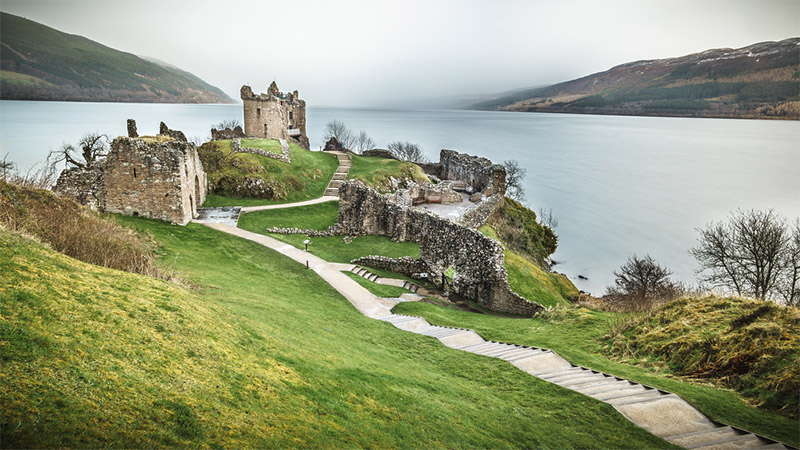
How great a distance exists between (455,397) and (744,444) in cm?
538

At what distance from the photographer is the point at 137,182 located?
25.2 m

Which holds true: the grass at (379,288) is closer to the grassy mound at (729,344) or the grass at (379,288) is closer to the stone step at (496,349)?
the stone step at (496,349)

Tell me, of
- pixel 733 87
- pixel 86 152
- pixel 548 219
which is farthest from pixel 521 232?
pixel 733 87

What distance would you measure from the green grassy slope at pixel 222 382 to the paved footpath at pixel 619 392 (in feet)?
1.62

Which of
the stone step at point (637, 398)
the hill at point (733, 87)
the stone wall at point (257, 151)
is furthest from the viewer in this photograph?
the hill at point (733, 87)

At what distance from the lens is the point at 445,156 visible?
6291 centimetres

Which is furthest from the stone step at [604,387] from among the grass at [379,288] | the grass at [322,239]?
the grass at [322,239]

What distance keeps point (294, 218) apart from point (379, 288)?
16.0 metres

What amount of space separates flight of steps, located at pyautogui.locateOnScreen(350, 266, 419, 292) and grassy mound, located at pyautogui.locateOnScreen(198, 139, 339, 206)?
57.0 feet

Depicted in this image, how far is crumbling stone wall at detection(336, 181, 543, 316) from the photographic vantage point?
21.0m

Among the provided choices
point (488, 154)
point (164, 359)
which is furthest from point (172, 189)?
point (488, 154)

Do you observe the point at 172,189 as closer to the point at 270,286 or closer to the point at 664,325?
the point at 270,286

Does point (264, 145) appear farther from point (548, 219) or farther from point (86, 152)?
point (548, 219)

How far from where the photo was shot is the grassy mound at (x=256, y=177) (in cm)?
3844
